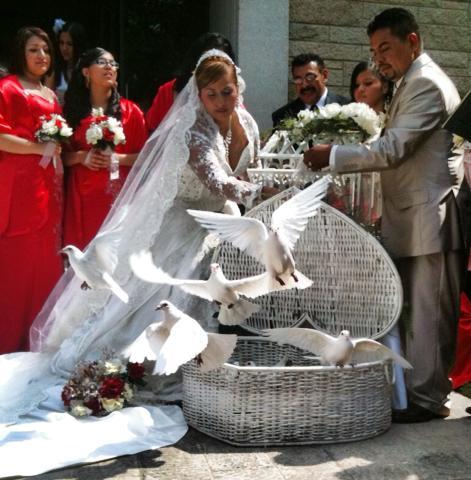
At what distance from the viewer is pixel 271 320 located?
3.89 metres

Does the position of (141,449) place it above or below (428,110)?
below

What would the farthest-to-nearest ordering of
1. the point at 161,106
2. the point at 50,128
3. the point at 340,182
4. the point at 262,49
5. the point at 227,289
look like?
the point at 262,49 → the point at 161,106 → the point at 50,128 → the point at 340,182 → the point at 227,289

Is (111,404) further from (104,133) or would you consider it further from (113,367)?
(104,133)

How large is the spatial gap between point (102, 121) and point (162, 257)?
3.54 feet

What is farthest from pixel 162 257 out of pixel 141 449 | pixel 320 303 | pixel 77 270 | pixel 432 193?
pixel 432 193

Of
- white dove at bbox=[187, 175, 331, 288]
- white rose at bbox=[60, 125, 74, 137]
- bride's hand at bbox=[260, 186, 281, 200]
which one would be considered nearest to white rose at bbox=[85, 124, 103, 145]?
white rose at bbox=[60, 125, 74, 137]

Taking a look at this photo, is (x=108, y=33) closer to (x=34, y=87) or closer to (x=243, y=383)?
(x=34, y=87)

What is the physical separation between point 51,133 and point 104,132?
322 millimetres

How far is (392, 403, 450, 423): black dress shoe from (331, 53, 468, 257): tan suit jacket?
0.77 meters

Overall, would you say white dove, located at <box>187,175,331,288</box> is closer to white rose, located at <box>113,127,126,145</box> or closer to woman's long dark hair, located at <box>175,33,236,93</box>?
white rose, located at <box>113,127,126,145</box>

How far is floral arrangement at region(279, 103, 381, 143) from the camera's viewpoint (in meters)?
3.72

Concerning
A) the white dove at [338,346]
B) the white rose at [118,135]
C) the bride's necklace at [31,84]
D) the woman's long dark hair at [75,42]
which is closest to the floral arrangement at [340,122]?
the white dove at [338,346]

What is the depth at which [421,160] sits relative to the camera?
11.8 feet

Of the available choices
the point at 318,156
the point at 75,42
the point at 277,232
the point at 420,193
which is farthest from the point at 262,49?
the point at 277,232
